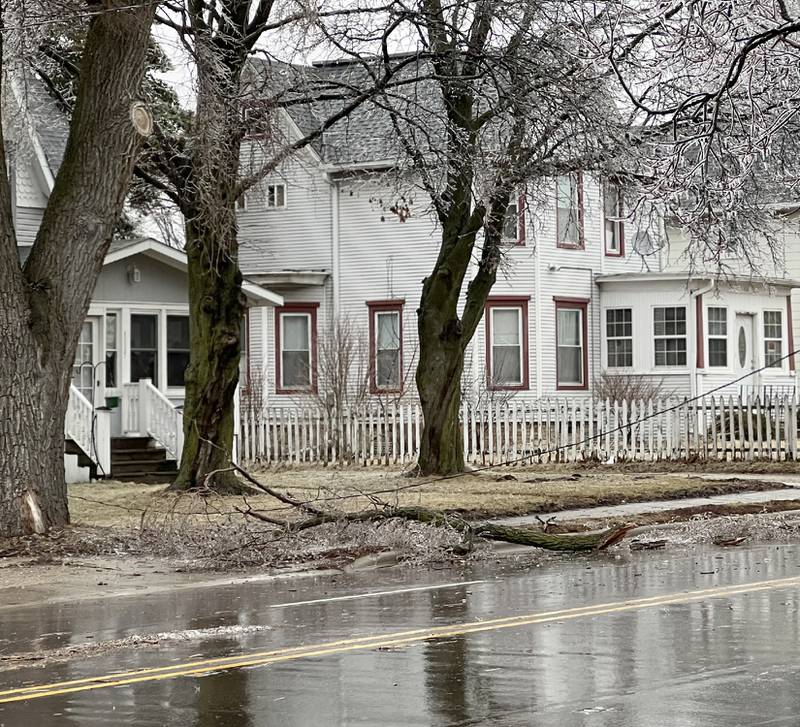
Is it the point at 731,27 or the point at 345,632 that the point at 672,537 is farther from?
the point at 345,632

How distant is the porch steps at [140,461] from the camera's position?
2723cm

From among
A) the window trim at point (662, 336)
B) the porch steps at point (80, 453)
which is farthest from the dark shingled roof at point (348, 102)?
the window trim at point (662, 336)

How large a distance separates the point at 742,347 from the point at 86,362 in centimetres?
1950

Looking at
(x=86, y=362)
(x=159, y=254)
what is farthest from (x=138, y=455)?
(x=159, y=254)

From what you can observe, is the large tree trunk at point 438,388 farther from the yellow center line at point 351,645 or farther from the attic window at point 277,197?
the attic window at point 277,197

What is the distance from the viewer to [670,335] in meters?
38.1

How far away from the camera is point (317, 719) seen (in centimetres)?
702

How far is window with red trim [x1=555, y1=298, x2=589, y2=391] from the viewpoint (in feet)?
125

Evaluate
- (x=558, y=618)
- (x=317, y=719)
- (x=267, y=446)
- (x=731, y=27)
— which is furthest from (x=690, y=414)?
(x=317, y=719)

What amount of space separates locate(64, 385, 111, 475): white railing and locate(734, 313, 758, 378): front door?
19.7 m

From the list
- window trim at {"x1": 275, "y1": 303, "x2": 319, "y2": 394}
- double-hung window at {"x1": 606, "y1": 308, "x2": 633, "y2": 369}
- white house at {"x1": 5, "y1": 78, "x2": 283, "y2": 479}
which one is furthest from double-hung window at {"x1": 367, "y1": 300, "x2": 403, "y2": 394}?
white house at {"x1": 5, "y1": 78, "x2": 283, "y2": 479}

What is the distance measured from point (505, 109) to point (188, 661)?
1336 cm

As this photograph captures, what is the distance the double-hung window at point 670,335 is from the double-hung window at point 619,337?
2.43 ft

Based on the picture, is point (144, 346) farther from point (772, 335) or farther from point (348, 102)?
point (772, 335)
